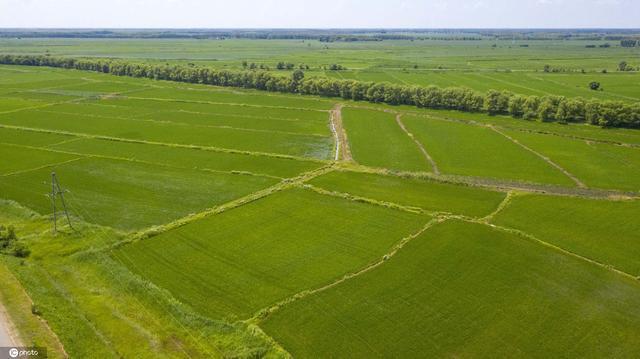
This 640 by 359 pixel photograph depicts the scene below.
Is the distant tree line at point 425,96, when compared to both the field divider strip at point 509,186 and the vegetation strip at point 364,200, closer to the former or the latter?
the field divider strip at point 509,186

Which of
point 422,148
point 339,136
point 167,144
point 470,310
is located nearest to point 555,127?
point 422,148

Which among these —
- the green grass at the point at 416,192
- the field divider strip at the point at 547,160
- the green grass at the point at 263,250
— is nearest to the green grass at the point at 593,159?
the field divider strip at the point at 547,160

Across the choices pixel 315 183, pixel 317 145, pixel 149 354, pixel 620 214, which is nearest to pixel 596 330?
pixel 620 214

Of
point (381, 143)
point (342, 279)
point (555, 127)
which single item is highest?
point (555, 127)

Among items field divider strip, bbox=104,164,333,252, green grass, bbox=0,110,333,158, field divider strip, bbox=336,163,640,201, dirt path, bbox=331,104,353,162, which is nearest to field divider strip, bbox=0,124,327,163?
green grass, bbox=0,110,333,158

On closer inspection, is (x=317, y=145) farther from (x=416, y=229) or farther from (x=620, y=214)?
(x=620, y=214)

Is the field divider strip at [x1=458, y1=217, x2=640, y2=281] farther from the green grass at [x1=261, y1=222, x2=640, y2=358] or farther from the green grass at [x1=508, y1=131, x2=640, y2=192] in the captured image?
the green grass at [x1=508, y1=131, x2=640, y2=192]

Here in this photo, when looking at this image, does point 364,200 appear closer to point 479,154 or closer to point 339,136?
point 479,154
